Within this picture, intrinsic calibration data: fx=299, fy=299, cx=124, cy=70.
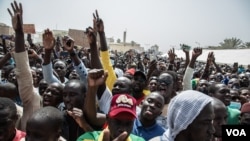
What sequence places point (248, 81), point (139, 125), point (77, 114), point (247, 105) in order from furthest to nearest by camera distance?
point (248, 81), point (247, 105), point (139, 125), point (77, 114)

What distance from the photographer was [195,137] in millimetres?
1977

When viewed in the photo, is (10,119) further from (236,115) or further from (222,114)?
(236,115)

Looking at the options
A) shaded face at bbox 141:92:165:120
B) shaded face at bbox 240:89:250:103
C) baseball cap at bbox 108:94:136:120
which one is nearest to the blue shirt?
shaded face at bbox 141:92:165:120

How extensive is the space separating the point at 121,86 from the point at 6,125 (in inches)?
68.0

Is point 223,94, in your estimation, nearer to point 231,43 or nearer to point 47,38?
point 47,38

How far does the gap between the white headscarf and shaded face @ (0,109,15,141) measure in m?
1.21

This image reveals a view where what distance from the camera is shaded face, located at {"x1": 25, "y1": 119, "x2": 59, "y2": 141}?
2.15 metres

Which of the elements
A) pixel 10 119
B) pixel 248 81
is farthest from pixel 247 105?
pixel 248 81

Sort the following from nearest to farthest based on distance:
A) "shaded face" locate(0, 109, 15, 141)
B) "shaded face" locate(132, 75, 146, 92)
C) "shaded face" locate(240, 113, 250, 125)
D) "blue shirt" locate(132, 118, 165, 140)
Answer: "shaded face" locate(0, 109, 15, 141)
"blue shirt" locate(132, 118, 165, 140)
"shaded face" locate(240, 113, 250, 125)
"shaded face" locate(132, 75, 146, 92)

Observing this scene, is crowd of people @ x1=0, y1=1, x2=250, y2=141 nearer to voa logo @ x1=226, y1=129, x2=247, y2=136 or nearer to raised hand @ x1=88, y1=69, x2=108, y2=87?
raised hand @ x1=88, y1=69, x2=108, y2=87

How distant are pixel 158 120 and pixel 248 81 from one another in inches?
227

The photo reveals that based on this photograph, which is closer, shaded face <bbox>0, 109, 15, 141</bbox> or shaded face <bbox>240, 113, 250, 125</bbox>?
shaded face <bbox>0, 109, 15, 141</bbox>

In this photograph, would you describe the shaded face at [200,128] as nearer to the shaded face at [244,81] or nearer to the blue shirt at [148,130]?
the blue shirt at [148,130]

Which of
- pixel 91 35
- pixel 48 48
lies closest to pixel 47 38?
pixel 48 48
